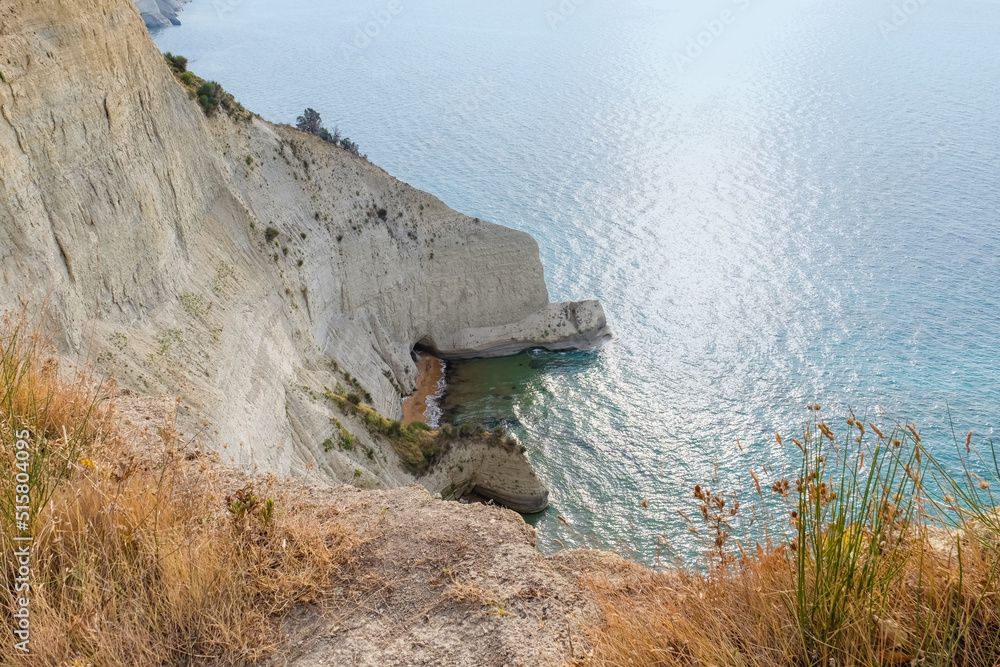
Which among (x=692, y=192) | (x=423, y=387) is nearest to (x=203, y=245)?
(x=423, y=387)

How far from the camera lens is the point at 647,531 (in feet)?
91.1

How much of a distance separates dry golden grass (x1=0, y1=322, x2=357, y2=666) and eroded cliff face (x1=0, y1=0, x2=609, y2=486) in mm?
4316

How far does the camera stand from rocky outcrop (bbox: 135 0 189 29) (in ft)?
368

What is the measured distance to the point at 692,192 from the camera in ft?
208

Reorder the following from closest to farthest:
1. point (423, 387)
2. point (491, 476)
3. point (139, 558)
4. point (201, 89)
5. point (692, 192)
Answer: point (139, 558), point (201, 89), point (491, 476), point (423, 387), point (692, 192)

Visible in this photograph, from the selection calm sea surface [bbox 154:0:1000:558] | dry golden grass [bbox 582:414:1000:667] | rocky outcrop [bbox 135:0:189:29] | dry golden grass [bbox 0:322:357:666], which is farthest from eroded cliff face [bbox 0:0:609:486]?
rocky outcrop [bbox 135:0:189:29]

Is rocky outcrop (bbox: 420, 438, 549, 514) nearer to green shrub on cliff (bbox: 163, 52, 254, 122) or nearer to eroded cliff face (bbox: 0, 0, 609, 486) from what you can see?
eroded cliff face (bbox: 0, 0, 609, 486)

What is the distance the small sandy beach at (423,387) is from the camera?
36.1m

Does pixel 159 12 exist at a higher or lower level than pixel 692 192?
higher

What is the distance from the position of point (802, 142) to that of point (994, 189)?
18.3 meters

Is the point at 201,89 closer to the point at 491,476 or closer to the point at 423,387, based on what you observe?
the point at 423,387

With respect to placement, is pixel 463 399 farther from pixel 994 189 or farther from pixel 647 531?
pixel 994 189

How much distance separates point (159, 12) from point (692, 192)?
97962 mm

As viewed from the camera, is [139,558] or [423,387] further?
[423,387]
